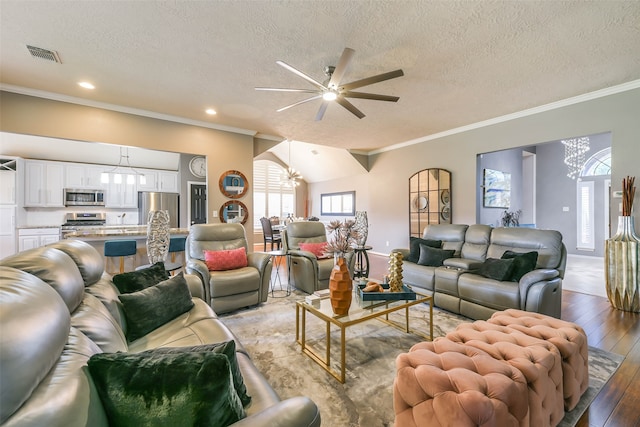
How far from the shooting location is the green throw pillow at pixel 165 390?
0.80 m

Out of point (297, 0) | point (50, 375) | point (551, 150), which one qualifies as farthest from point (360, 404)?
point (551, 150)

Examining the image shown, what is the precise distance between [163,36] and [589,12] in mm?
3635

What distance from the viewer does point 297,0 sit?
204 centimetres

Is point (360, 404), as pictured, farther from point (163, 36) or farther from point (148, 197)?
point (148, 197)

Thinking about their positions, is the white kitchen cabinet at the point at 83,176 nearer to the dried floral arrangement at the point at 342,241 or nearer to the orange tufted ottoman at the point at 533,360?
the dried floral arrangement at the point at 342,241

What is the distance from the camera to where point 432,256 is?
3480 millimetres

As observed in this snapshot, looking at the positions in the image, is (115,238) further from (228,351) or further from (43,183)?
(228,351)

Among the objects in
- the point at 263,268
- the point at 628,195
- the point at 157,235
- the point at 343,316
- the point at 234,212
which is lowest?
the point at 343,316

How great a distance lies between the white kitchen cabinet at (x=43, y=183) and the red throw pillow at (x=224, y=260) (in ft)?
16.9

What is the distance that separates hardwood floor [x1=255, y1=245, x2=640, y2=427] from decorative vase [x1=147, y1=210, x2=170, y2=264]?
4.14 meters

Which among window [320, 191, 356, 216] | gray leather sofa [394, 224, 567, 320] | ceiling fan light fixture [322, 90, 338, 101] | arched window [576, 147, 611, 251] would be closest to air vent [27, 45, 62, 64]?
ceiling fan light fixture [322, 90, 338, 101]

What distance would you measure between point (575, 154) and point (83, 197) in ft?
36.7

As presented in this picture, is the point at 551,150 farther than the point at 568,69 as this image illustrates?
Yes

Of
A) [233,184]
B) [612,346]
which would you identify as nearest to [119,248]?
[233,184]
